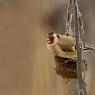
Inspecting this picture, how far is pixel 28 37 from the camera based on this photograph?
115 inches

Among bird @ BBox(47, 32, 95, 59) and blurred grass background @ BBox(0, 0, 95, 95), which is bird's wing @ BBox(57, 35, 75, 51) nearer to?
bird @ BBox(47, 32, 95, 59)

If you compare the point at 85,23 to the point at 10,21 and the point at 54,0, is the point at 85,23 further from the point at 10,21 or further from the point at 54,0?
the point at 10,21

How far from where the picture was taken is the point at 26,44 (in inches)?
117

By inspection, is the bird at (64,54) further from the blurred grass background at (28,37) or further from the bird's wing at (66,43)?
the blurred grass background at (28,37)

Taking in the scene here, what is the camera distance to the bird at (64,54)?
1702 mm

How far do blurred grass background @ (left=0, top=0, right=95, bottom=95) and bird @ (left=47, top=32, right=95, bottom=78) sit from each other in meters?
0.93

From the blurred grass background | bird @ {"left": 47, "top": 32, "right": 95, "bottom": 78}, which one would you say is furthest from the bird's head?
the blurred grass background

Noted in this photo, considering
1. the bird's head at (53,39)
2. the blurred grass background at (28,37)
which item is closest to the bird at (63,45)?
the bird's head at (53,39)

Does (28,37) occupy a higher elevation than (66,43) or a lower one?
higher

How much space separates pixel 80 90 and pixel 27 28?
67.7 inches

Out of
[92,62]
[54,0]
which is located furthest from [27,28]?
[92,62]

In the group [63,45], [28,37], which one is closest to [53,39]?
[63,45]

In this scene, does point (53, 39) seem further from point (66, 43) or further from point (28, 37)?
point (28, 37)

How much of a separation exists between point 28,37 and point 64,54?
4.02ft
